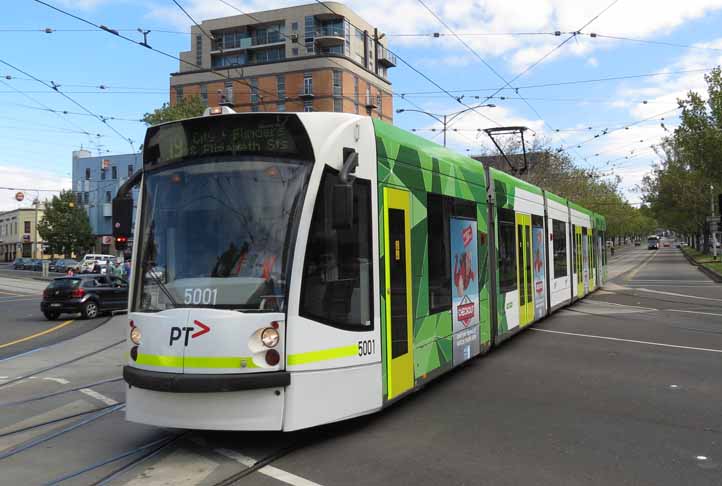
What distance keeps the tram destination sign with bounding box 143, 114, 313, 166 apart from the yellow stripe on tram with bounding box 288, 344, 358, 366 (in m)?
1.69

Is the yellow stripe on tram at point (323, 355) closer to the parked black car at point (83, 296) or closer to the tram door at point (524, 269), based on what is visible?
the tram door at point (524, 269)

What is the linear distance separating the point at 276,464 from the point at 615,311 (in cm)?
1433

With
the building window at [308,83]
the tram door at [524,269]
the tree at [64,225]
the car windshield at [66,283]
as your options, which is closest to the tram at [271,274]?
the tram door at [524,269]

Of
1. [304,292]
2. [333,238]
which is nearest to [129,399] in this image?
[304,292]

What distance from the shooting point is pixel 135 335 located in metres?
5.82

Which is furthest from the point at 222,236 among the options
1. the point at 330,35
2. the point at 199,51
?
the point at 199,51

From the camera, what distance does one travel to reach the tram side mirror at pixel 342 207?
5453 millimetres

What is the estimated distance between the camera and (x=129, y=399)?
577 centimetres

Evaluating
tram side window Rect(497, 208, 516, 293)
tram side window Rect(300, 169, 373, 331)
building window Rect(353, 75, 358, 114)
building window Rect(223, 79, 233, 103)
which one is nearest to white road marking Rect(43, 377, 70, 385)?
tram side window Rect(300, 169, 373, 331)

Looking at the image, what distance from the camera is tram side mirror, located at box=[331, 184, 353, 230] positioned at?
215 inches

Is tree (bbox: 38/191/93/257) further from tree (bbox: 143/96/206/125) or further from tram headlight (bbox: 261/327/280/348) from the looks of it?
tram headlight (bbox: 261/327/280/348)

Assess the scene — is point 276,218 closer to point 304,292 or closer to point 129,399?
point 304,292

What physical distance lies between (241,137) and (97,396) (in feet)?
14.3

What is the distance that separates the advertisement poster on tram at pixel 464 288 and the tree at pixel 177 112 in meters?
29.2
